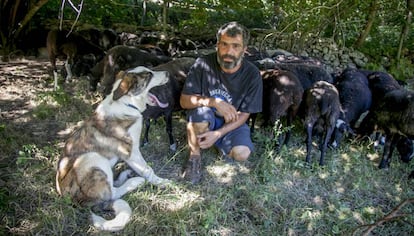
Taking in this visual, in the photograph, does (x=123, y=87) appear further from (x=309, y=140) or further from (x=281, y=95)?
(x=309, y=140)

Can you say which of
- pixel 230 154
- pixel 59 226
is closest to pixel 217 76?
pixel 230 154

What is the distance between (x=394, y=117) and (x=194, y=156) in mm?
2561

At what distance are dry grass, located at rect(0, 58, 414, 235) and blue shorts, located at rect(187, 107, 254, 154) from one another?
221 mm

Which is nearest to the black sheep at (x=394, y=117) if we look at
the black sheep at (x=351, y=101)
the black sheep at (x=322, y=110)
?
the black sheep at (x=351, y=101)

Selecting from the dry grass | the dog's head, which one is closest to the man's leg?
the dry grass

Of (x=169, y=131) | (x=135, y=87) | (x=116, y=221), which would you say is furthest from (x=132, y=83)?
(x=116, y=221)

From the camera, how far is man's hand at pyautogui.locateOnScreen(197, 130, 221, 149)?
3.56 meters

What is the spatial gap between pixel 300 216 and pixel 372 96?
2.65 metres

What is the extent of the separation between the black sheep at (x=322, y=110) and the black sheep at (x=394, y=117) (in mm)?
753

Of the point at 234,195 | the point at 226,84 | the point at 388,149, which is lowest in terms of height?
the point at 234,195

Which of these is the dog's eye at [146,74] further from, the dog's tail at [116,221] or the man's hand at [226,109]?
the dog's tail at [116,221]

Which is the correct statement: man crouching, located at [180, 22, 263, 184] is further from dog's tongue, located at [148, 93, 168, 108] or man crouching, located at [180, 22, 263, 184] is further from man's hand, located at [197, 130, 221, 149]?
dog's tongue, located at [148, 93, 168, 108]

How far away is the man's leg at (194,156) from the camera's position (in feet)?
11.7

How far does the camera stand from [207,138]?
3.56m
